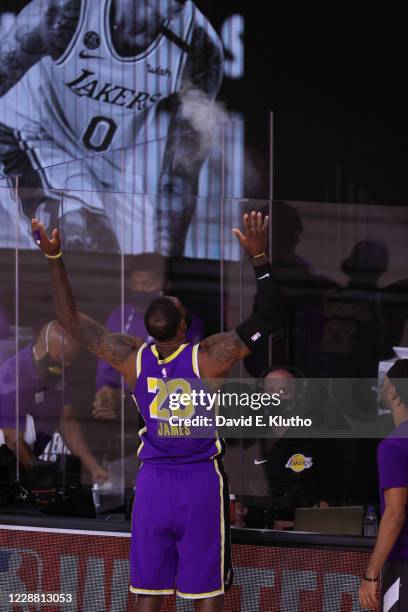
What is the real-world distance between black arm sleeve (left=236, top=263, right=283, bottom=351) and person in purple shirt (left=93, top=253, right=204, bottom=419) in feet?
7.69

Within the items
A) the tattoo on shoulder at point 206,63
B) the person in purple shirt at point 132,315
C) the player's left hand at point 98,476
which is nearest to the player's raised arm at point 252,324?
the player's left hand at point 98,476

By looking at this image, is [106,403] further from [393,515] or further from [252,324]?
[393,515]

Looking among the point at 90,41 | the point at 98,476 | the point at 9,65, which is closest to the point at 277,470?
the point at 98,476

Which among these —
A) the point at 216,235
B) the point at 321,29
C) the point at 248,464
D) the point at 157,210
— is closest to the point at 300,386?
the point at 248,464

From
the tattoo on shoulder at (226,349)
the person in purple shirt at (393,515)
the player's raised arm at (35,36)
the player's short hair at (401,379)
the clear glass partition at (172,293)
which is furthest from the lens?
the player's raised arm at (35,36)

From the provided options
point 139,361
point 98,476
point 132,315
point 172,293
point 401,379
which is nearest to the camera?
point 401,379

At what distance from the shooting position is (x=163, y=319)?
3.53 metres

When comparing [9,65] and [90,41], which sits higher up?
[90,41]

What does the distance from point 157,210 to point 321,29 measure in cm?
185

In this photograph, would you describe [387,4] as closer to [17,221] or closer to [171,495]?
[17,221]

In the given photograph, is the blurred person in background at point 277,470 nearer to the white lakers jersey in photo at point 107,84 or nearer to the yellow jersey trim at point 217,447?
the yellow jersey trim at point 217,447

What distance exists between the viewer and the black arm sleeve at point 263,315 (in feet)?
11.6

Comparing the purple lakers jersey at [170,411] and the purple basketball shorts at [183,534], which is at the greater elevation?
the purple lakers jersey at [170,411]

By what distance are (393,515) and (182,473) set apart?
897mm
